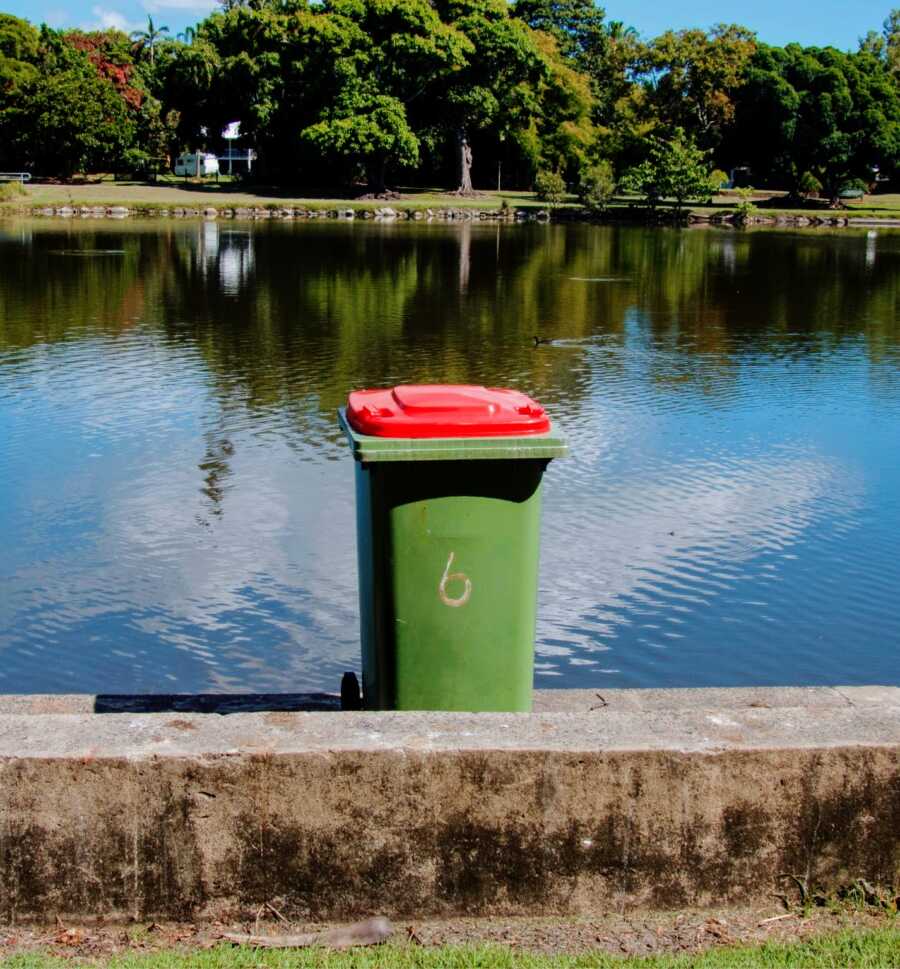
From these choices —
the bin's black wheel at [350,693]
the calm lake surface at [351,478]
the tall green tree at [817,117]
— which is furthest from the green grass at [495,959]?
the tall green tree at [817,117]

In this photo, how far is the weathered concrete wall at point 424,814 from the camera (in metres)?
3.21

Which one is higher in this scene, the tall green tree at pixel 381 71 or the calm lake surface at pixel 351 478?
the tall green tree at pixel 381 71

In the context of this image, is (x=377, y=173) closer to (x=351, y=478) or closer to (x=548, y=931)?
(x=351, y=478)

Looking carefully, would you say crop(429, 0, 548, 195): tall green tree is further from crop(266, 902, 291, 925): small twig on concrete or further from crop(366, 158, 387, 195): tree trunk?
crop(266, 902, 291, 925): small twig on concrete

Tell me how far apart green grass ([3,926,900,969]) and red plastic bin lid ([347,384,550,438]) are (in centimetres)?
147

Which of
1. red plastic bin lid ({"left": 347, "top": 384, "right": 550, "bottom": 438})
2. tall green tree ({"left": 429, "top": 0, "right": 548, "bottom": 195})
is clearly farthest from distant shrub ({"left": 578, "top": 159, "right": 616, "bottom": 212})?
red plastic bin lid ({"left": 347, "top": 384, "right": 550, "bottom": 438})

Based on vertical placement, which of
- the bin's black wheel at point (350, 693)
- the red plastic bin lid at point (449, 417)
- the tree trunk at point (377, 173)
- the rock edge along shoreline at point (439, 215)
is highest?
the tree trunk at point (377, 173)

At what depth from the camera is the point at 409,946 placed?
10.5ft

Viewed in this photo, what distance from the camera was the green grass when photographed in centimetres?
307

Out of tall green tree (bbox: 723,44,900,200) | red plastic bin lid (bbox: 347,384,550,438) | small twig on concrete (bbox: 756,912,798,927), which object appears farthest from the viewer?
tall green tree (bbox: 723,44,900,200)

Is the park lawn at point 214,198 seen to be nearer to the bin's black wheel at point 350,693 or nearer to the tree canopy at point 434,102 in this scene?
the tree canopy at point 434,102

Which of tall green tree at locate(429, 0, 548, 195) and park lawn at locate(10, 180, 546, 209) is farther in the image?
tall green tree at locate(429, 0, 548, 195)

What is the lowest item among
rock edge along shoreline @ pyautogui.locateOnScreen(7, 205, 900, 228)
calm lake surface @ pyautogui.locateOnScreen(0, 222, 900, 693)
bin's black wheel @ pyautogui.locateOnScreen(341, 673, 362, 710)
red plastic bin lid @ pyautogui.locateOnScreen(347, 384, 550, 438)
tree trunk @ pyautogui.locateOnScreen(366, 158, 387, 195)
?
calm lake surface @ pyautogui.locateOnScreen(0, 222, 900, 693)

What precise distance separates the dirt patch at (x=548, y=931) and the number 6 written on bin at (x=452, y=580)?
A: 1.00m
